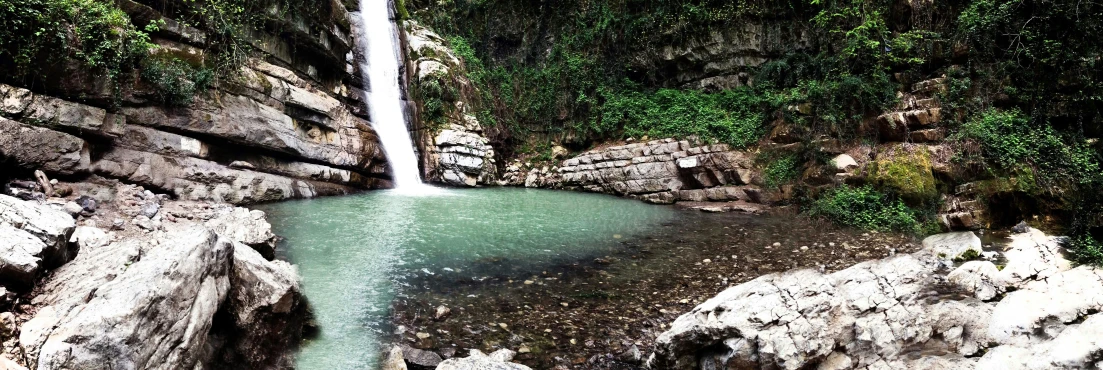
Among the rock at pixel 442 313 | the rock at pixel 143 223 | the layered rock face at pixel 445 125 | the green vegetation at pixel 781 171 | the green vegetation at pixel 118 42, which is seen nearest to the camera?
the rock at pixel 442 313

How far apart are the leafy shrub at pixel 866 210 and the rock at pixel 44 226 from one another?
11.8 m

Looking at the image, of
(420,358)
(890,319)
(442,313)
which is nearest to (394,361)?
(420,358)

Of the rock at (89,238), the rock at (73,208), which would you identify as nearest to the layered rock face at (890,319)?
the rock at (89,238)

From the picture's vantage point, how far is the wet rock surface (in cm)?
475

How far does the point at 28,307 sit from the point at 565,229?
8.05m

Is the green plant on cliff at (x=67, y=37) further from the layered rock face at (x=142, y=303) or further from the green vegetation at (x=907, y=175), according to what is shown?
the green vegetation at (x=907, y=175)

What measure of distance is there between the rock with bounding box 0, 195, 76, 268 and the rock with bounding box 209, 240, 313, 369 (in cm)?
97

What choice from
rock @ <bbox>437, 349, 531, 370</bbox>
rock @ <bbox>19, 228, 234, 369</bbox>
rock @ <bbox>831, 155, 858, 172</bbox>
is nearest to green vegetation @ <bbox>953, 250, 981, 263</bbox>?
rock @ <bbox>437, 349, 531, 370</bbox>

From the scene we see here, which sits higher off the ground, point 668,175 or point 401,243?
point 668,175

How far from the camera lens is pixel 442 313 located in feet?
17.3

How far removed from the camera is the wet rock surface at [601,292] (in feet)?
15.6

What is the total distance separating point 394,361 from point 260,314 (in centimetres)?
116

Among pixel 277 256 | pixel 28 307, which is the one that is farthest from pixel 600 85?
pixel 28 307

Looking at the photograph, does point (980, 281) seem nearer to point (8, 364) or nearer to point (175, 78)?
point (8, 364)
